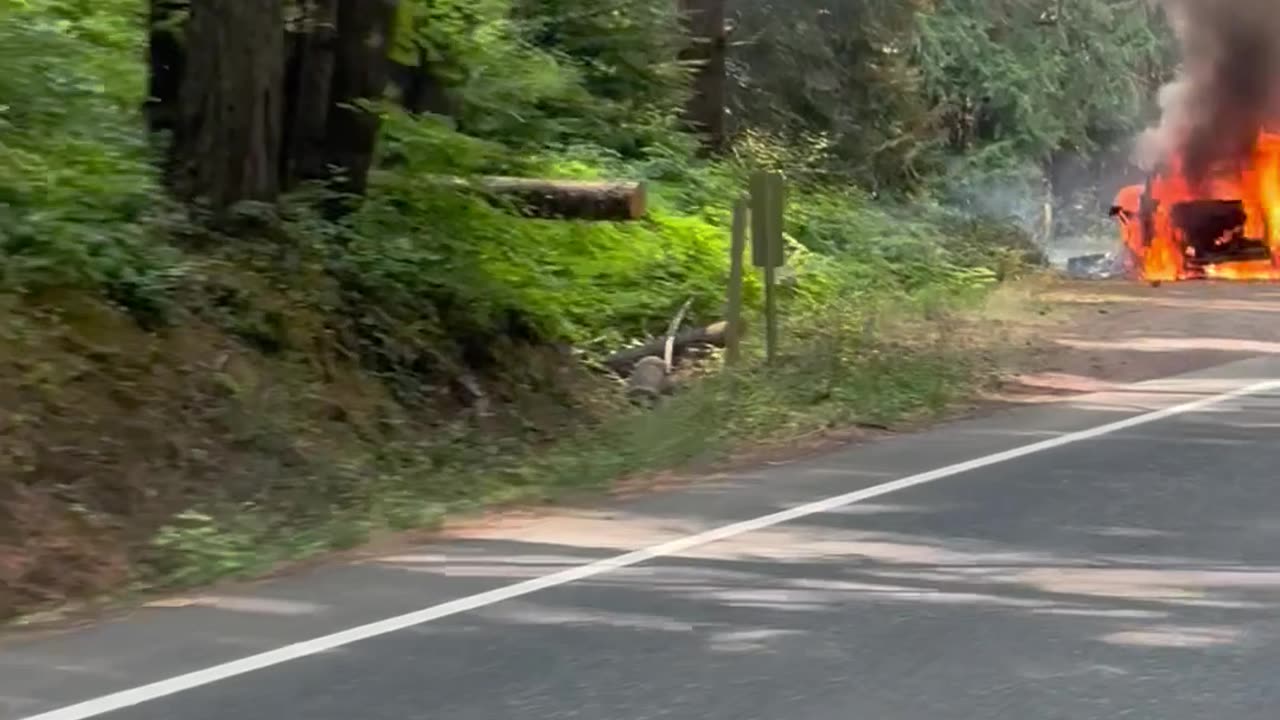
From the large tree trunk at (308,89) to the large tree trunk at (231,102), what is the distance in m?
0.45

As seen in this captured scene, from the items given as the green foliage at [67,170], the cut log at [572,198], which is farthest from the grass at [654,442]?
the green foliage at [67,170]

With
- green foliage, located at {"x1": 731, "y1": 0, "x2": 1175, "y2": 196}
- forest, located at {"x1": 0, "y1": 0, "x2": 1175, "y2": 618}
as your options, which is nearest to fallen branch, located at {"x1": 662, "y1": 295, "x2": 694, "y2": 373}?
forest, located at {"x1": 0, "y1": 0, "x2": 1175, "y2": 618}

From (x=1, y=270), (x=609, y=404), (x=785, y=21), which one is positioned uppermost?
(x=785, y=21)

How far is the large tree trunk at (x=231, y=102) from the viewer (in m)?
12.2

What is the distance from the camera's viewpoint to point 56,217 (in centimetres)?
1116

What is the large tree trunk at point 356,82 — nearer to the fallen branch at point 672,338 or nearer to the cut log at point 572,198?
the cut log at point 572,198

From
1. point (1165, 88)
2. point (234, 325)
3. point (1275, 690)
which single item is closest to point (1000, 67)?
point (1165, 88)

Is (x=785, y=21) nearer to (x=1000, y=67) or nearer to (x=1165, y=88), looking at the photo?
(x=1000, y=67)

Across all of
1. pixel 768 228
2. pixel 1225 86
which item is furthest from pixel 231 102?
pixel 1225 86

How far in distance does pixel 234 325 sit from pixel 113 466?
7.92ft

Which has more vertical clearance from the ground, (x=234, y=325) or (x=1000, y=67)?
(x=1000, y=67)

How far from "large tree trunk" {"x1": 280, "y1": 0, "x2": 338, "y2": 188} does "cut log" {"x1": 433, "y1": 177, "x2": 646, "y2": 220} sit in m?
2.52

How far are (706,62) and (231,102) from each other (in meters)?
13.8

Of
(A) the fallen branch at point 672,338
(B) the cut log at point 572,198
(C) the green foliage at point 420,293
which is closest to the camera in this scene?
(C) the green foliage at point 420,293
